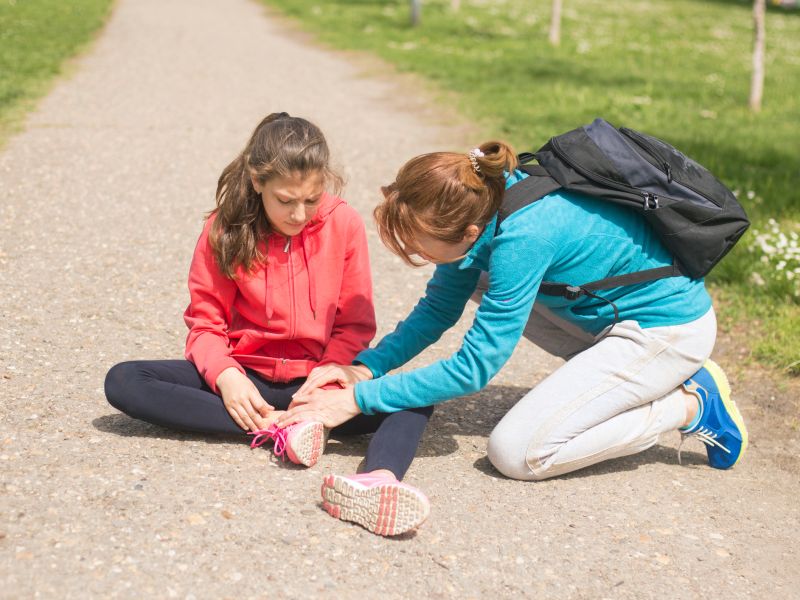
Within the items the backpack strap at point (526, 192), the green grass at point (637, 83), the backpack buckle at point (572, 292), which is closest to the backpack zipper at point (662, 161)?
the backpack strap at point (526, 192)

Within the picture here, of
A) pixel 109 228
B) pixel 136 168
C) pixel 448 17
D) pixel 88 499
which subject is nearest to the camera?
pixel 88 499

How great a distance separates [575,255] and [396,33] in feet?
41.1

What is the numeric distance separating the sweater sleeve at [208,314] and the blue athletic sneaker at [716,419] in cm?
165

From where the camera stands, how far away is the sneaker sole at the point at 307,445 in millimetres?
3223

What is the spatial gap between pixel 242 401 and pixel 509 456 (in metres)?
0.91

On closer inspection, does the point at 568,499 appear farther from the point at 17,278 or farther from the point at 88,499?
the point at 17,278

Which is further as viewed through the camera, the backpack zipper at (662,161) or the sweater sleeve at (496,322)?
the backpack zipper at (662,161)

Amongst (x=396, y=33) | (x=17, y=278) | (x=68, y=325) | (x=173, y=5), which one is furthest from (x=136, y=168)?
(x=173, y=5)

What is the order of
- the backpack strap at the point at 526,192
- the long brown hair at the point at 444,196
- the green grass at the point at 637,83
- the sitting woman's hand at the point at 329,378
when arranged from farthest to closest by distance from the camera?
the green grass at the point at 637,83 → the sitting woman's hand at the point at 329,378 → the backpack strap at the point at 526,192 → the long brown hair at the point at 444,196

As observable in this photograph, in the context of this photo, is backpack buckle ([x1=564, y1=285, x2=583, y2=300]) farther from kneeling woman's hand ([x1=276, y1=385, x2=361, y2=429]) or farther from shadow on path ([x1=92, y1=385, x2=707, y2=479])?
kneeling woman's hand ([x1=276, y1=385, x2=361, y2=429])

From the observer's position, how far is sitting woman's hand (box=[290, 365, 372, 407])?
343 cm

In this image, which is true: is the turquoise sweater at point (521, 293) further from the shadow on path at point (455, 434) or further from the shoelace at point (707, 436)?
the shoelace at point (707, 436)

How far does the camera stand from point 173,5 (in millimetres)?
19297

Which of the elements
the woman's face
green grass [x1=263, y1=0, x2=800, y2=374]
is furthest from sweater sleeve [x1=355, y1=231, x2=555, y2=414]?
green grass [x1=263, y1=0, x2=800, y2=374]
